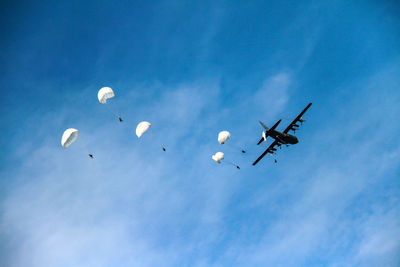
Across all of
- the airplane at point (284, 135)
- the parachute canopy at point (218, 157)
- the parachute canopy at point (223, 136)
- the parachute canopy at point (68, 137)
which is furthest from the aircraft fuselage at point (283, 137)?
the parachute canopy at point (68, 137)

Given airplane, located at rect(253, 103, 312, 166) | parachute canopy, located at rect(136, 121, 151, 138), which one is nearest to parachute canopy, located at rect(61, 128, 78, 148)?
parachute canopy, located at rect(136, 121, 151, 138)

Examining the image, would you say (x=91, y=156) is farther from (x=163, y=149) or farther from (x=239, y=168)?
(x=239, y=168)

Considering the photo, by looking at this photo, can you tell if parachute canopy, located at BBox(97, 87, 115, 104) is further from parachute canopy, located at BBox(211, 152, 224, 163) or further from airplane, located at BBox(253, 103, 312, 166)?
airplane, located at BBox(253, 103, 312, 166)

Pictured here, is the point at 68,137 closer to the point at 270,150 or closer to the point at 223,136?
the point at 223,136

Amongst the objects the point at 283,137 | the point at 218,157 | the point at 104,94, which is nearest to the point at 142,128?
the point at 104,94

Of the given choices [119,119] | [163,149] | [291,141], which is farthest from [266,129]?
[119,119]

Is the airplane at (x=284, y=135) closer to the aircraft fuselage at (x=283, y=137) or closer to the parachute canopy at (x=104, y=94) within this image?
the aircraft fuselage at (x=283, y=137)
